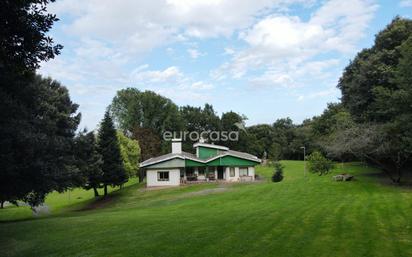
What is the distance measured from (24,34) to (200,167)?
4463 cm

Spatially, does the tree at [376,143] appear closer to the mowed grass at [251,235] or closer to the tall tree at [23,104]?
the mowed grass at [251,235]

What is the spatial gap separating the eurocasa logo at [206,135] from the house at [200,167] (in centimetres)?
2063

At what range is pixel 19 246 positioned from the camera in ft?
44.1

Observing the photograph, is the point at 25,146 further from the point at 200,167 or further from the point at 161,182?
the point at 200,167

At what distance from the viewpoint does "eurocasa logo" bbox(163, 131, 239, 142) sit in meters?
72.4

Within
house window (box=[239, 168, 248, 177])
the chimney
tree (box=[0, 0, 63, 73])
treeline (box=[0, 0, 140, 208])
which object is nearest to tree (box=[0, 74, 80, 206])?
treeline (box=[0, 0, 140, 208])

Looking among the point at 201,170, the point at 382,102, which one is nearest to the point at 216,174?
the point at 201,170

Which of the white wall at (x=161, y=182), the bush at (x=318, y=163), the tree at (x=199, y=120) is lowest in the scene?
the white wall at (x=161, y=182)

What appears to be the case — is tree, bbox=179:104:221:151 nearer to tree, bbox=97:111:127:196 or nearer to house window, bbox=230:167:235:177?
house window, bbox=230:167:235:177

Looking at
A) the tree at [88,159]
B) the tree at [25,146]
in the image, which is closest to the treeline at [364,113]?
the tree at [25,146]

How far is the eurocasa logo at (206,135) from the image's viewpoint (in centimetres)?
7239

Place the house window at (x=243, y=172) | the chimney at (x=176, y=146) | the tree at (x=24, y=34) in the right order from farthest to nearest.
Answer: the chimney at (x=176, y=146) < the house window at (x=243, y=172) < the tree at (x=24, y=34)

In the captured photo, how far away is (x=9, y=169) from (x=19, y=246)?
271 cm

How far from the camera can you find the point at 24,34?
7004mm
